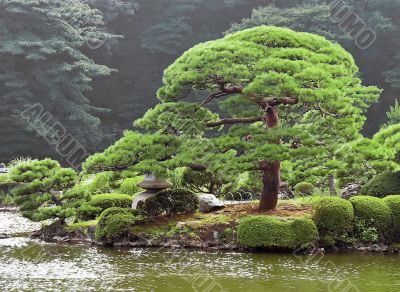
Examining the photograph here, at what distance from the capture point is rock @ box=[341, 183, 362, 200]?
1524 cm

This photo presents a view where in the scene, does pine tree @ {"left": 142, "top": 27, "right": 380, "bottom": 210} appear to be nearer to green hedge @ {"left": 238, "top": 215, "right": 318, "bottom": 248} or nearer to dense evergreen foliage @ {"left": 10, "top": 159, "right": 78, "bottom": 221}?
green hedge @ {"left": 238, "top": 215, "right": 318, "bottom": 248}

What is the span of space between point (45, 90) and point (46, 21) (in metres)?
3.83

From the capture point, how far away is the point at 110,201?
14633mm

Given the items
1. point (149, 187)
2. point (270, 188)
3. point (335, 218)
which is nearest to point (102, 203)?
point (149, 187)

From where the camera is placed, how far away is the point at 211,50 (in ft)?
40.2

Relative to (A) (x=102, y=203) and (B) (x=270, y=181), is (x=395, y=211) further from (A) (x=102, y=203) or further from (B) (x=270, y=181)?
(A) (x=102, y=203)

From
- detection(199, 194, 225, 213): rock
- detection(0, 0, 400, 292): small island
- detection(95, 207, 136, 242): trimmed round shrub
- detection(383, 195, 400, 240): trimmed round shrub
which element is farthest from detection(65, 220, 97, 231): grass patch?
detection(383, 195, 400, 240): trimmed round shrub

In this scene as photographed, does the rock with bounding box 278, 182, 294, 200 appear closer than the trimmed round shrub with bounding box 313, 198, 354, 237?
No

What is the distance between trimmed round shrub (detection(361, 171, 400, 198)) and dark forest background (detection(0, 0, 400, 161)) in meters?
20.4

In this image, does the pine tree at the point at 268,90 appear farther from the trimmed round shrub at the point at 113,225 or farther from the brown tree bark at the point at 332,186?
the brown tree bark at the point at 332,186

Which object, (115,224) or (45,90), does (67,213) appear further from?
(45,90)

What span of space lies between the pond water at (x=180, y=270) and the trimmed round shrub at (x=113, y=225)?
1.62ft

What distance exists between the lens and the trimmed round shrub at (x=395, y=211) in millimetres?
11820

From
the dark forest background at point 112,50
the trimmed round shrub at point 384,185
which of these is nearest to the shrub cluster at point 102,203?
the trimmed round shrub at point 384,185
